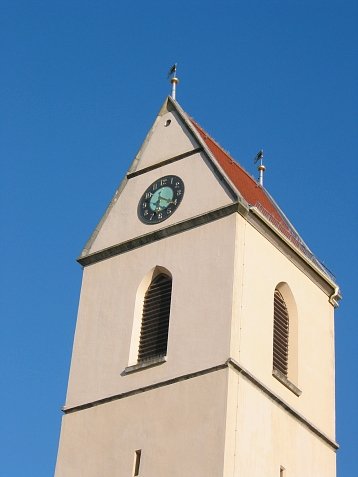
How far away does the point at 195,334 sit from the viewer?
34.2 m

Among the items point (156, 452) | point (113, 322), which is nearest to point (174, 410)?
point (156, 452)

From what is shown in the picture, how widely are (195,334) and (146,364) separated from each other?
55.0 inches

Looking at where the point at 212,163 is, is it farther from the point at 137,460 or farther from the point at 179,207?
the point at 137,460

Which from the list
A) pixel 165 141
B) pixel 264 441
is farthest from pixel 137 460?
pixel 165 141

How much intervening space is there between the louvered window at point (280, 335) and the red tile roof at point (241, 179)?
260 cm

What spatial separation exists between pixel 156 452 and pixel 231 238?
5.49 metres

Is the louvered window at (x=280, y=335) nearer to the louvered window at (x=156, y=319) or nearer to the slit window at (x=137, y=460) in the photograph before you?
the louvered window at (x=156, y=319)

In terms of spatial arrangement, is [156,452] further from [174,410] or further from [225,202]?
[225,202]

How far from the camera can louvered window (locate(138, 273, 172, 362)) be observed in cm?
3516

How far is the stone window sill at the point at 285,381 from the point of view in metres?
34.6

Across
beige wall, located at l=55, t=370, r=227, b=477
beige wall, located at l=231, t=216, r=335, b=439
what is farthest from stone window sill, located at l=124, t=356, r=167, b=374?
beige wall, located at l=231, t=216, r=335, b=439

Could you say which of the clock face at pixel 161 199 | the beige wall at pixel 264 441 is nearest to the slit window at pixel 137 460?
the beige wall at pixel 264 441

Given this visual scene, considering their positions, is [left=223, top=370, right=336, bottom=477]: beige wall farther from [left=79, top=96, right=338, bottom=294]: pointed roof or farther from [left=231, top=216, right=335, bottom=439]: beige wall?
[left=79, top=96, right=338, bottom=294]: pointed roof

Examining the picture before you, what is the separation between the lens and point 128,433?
111 feet
